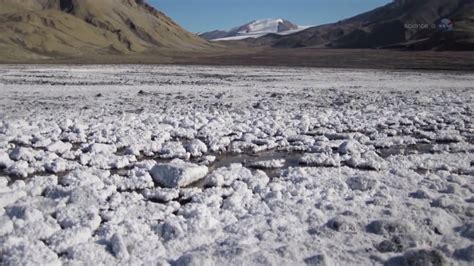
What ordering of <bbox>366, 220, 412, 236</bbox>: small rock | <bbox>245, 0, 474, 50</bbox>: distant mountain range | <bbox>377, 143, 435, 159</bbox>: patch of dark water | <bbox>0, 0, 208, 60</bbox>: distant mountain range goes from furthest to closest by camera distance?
1. <bbox>245, 0, 474, 50</bbox>: distant mountain range
2. <bbox>0, 0, 208, 60</bbox>: distant mountain range
3. <bbox>377, 143, 435, 159</bbox>: patch of dark water
4. <bbox>366, 220, 412, 236</bbox>: small rock

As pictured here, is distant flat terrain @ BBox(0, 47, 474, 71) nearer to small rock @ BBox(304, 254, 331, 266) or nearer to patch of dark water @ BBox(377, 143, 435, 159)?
patch of dark water @ BBox(377, 143, 435, 159)

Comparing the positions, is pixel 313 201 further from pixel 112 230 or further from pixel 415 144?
pixel 415 144

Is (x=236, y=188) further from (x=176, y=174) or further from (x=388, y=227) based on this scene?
(x=388, y=227)

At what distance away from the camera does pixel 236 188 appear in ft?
18.5

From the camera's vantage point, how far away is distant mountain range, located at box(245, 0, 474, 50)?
79713 mm

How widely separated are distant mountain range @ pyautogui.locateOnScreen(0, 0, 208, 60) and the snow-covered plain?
47094 millimetres

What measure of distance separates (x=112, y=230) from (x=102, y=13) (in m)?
103

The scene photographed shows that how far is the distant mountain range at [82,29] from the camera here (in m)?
62.2

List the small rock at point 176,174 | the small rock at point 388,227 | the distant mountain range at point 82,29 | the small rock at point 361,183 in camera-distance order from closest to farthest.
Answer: the small rock at point 388,227, the small rock at point 361,183, the small rock at point 176,174, the distant mountain range at point 82,29

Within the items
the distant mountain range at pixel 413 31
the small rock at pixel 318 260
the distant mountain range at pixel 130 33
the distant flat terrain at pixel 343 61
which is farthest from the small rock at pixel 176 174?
the distant mountain range at pixel 413 31

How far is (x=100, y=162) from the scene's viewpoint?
22.4ft

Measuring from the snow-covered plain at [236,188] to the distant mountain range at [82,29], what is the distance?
47.1 m

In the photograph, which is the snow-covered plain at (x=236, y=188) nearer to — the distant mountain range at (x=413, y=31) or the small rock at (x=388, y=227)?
the small rock at (x=388, y=227)

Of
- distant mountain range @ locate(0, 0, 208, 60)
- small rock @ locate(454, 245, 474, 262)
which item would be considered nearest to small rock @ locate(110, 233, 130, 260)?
small rock @ locate(454, 245, 474, 262)
